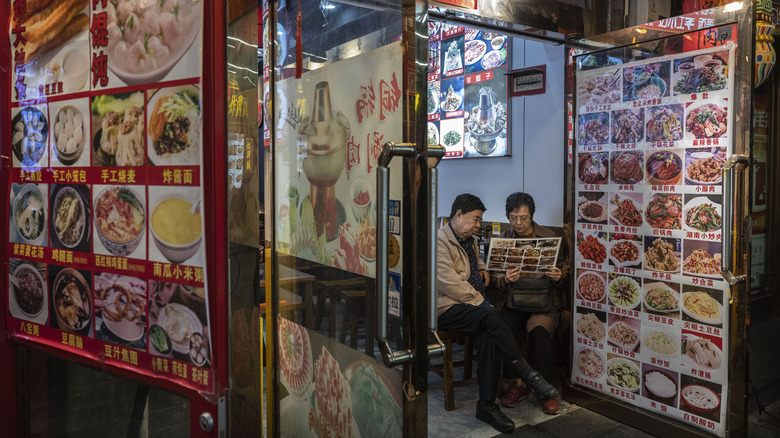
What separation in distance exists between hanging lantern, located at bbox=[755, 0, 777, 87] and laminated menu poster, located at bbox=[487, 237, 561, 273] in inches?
71.4

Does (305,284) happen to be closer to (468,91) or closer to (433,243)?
(433,243)

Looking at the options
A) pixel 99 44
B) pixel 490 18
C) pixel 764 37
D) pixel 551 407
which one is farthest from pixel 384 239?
pixel 764 37

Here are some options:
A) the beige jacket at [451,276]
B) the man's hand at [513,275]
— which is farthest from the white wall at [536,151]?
the beige jacket at [451,276]

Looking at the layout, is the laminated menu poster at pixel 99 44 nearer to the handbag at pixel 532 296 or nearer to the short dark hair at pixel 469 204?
the short dark hair at pixel 469 204

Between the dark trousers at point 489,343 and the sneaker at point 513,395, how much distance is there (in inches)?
12.0

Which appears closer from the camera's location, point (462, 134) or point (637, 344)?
point (637, 344)

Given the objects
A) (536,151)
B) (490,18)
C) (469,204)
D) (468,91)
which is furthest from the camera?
(468,91)

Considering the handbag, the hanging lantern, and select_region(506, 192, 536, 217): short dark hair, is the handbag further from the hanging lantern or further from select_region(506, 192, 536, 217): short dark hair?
the hanging lantern

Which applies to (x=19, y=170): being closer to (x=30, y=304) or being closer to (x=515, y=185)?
(x=30, y=304)

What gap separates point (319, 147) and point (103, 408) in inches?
46.3

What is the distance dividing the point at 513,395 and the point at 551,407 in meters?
0.28

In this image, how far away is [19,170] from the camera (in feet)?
6.57

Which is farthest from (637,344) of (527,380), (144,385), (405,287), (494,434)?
(144,385)

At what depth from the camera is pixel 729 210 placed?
281 centimetres
